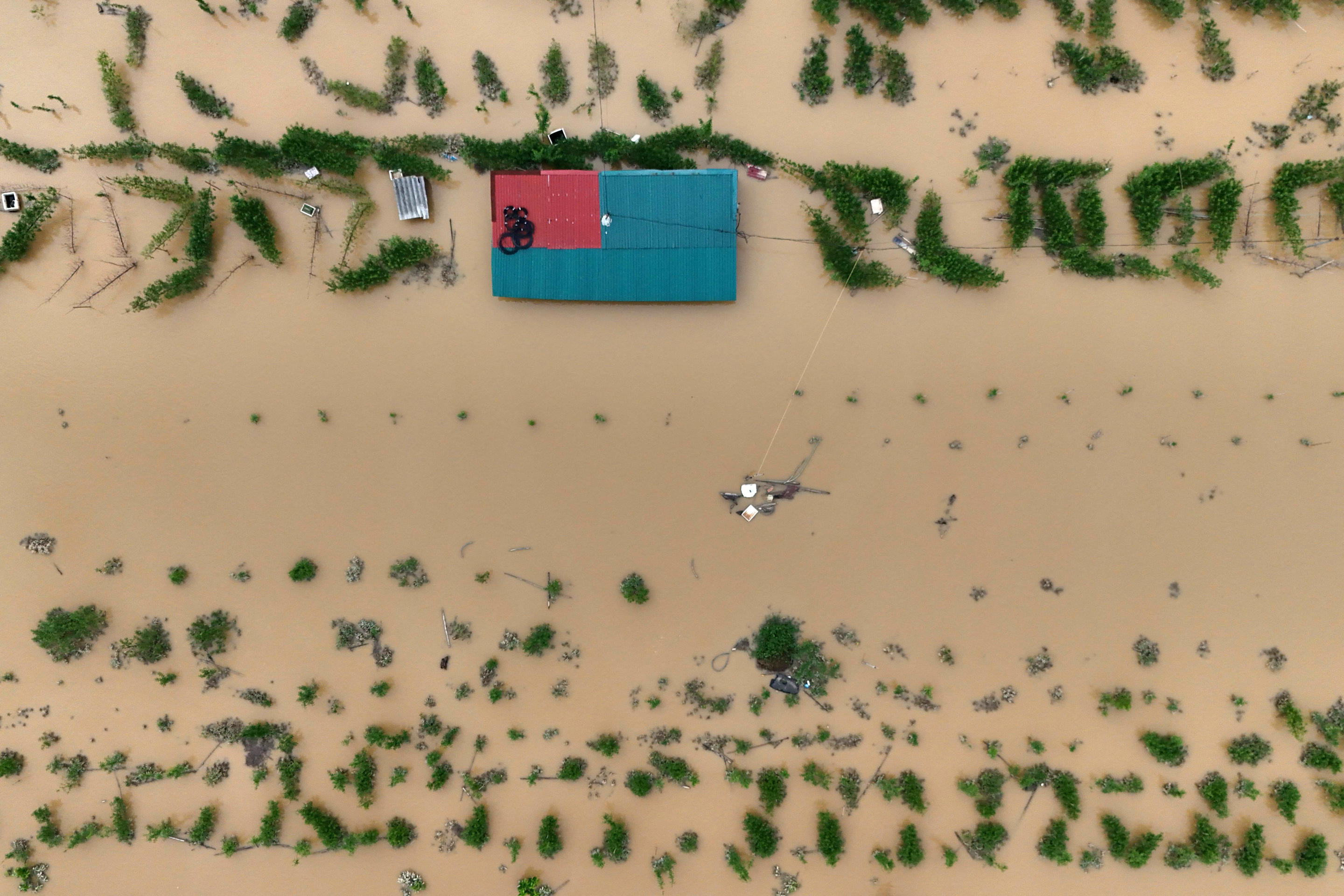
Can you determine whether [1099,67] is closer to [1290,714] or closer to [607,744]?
[1290,714]

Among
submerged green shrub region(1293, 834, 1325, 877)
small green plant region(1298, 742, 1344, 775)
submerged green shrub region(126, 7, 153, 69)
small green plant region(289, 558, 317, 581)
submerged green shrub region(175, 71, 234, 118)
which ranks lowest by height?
submerged green shrub region(1293, 834, 1325, 877)

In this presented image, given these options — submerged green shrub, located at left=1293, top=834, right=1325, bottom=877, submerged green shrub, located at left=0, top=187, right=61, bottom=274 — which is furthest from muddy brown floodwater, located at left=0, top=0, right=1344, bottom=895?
submerged green shrub, located at left=1293, top=834, right=1325, bottom=877

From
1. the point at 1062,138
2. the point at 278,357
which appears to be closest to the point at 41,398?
the point at 278,357

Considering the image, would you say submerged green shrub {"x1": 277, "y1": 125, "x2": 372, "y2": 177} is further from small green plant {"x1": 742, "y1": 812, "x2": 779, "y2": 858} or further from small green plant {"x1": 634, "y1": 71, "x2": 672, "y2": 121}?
small green plant {"x1": 742, "y1": 812, "x2": 779, "y2": 858}

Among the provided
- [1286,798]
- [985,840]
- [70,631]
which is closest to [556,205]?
[70,631]

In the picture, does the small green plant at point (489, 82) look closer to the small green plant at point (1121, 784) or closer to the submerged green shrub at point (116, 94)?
the submerged green shrub at point (116, 94)

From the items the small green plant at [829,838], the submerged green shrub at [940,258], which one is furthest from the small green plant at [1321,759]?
the submerged green shrub at [940,258]

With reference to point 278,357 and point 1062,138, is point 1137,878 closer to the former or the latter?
point 1062,138
